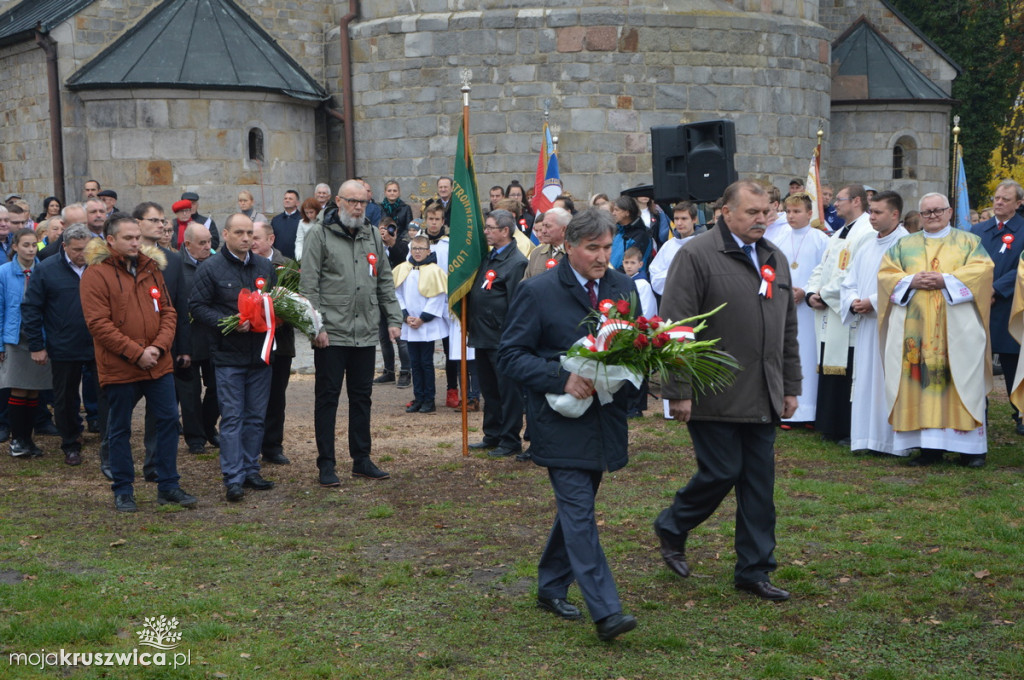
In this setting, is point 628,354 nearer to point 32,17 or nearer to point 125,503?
point 125,503

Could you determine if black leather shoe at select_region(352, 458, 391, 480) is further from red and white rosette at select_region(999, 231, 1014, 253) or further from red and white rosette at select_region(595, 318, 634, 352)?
red and white rosette at select_region(999, 231, 1014, 253)

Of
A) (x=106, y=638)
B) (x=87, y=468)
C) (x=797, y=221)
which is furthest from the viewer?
(x=797, y=221)

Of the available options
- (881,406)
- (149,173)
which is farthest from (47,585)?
(149,173)

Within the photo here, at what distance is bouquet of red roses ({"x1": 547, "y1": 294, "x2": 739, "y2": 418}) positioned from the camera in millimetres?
5203

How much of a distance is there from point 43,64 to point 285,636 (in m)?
17.2

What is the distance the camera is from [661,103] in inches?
803

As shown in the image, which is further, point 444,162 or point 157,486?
point 444,162

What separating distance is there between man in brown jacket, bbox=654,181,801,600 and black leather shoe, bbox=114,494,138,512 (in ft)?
12.8

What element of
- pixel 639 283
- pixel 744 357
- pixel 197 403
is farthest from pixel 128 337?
pixel 639 283

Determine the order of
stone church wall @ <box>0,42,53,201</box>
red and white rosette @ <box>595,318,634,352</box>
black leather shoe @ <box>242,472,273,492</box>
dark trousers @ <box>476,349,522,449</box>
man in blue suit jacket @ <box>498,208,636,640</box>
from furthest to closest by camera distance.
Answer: stone church wall @ <box>0,42,53,201</box>
dark trousers @ <box>476,349,522,449</box>
black leather shoe @ <box>242,472,273,492</box>
man in blue suit jacket @ <box>498,208,636,640</box>
red and white rosette @ <box>595,318,634,352</box>

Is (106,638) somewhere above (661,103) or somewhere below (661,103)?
below

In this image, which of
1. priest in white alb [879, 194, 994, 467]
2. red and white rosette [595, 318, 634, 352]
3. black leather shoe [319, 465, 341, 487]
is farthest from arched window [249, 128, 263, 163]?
red and white rosette [595, 318, 634, 352]

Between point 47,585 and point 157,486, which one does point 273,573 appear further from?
point 157,486

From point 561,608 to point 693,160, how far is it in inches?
210
